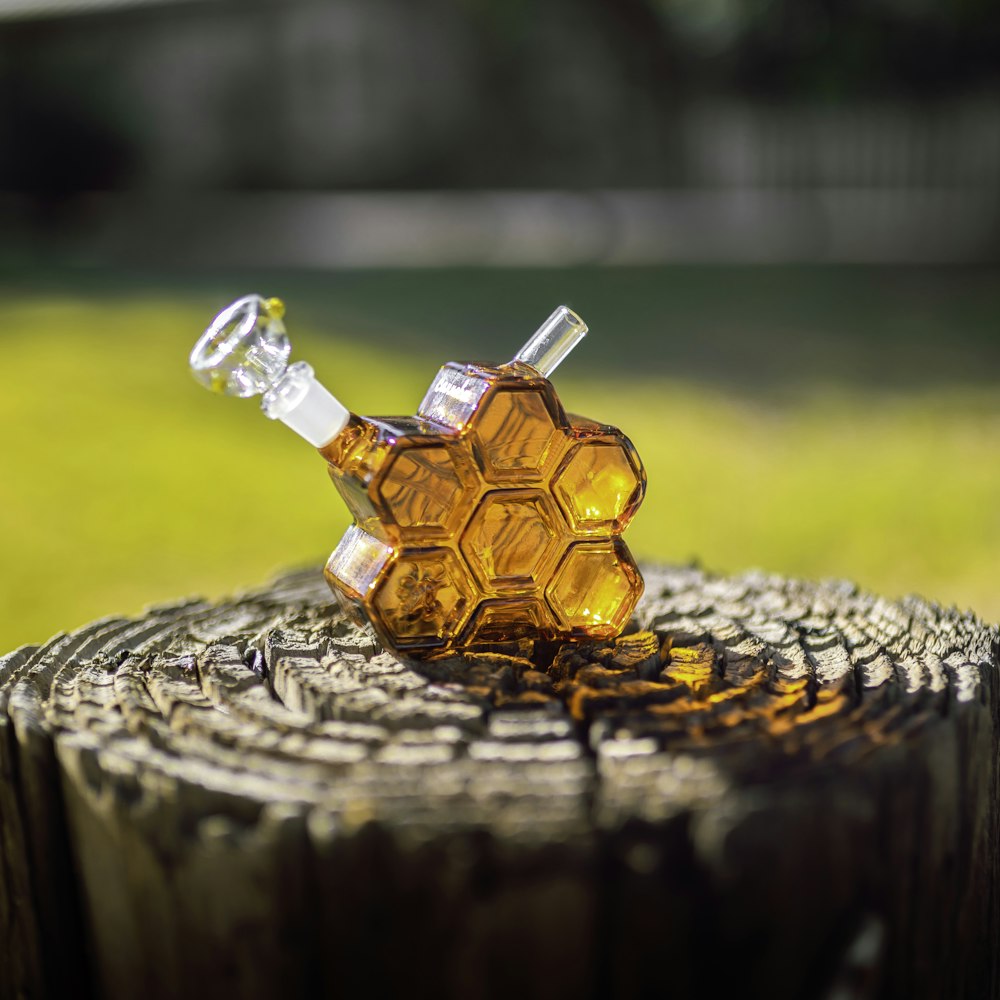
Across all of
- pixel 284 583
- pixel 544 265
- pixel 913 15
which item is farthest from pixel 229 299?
pixel 284 583

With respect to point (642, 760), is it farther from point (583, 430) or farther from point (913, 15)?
point (913, 15)

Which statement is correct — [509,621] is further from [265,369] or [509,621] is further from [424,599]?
[265,369]

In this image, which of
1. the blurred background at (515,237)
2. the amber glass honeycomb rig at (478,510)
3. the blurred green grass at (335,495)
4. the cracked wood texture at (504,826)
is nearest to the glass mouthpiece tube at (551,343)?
the amber glass honeycomb rig at (478,510)

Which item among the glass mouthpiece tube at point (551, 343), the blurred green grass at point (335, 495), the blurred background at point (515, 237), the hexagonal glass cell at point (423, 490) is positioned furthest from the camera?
the blurred background at point (515, 237)

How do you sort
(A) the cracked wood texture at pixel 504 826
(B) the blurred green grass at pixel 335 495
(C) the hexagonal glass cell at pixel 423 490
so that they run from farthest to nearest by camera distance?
(B) the blurred green grass at pixel 335 495
(C) the hexagonal glass cell at pixel 423 490
(A) the cracked wood texture at pixel 504 826

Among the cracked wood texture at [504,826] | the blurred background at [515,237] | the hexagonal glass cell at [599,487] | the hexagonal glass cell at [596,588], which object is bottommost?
the cracked wood texture at [504,826]

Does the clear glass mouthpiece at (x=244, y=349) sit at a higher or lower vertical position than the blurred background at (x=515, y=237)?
lower

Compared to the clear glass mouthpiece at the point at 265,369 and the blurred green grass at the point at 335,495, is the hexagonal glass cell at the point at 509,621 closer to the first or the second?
the clear glass mouthpiece at the point at 265,369
